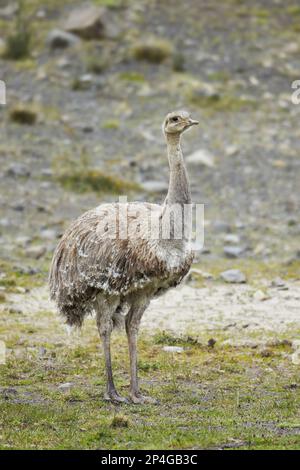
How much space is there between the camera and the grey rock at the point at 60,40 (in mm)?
26141

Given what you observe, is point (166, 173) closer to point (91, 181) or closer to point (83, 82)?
point (91, 181)

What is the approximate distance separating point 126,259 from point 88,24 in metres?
17.2

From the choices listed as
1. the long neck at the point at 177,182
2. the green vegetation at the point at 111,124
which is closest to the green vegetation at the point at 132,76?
the green vegetation at the point at 111,124

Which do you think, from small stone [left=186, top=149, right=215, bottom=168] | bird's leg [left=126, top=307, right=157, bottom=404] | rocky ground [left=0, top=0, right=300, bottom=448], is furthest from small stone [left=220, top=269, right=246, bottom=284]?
small stone [left=186, top=149, right=215, bottom=168]

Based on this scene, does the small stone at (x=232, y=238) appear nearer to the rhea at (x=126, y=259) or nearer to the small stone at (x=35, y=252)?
the small stone at (x=35, y=252)

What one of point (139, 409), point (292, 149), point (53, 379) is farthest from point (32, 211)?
point (139, 409)

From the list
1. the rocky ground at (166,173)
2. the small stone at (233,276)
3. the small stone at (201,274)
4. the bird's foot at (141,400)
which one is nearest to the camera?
the bird's foot at (141,400)

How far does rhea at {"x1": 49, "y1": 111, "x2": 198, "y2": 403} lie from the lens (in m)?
10.2

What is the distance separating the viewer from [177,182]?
10258mm

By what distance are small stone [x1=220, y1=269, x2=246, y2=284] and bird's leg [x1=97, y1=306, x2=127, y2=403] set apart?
17.7ft

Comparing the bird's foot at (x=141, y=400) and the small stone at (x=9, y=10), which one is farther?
the small stone at (x=9, y=10)

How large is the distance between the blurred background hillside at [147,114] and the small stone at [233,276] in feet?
3.57

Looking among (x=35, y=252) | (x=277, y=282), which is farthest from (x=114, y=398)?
(x=35, y=252)
